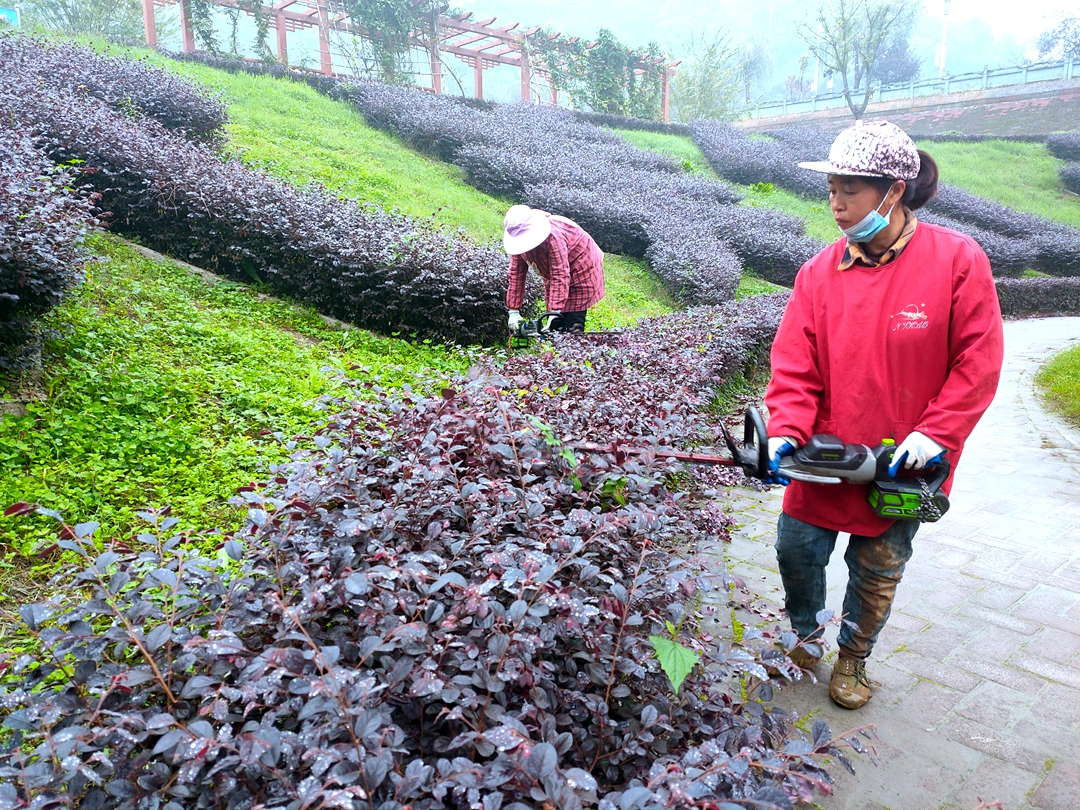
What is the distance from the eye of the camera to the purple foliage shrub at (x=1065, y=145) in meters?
24.4

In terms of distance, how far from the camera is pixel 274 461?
3.84m

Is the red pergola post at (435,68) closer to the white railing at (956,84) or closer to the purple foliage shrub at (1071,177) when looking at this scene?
the purple foliage shrub at (1071,177)

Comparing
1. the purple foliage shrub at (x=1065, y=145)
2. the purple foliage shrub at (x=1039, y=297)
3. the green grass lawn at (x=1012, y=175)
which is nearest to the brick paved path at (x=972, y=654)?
the purple foliage shrub at (x=1039, y=297)

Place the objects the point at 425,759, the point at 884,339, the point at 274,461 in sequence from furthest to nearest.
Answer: the point at 274,461
the point at 884,339
the point at 425,759

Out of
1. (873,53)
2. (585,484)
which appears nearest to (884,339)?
(585,484)

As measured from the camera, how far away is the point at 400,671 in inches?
58.2

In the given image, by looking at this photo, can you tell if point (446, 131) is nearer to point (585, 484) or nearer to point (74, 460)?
point (74, 460)

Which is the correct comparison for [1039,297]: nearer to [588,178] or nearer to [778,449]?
[588,178]

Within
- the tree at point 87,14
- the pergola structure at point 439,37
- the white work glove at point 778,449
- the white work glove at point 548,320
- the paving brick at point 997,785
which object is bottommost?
the paving brick at point 997,785

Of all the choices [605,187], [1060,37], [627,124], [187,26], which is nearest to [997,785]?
[605,187]

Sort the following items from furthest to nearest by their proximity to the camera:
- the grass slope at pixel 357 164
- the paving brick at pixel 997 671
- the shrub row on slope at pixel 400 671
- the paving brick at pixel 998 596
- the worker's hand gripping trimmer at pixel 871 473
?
the grass slope at pixel 357 164, the paving brick at pixel 998 596, the paving brick at pixel 997 671, the worker's hand gripping trimmer at pixel 871 473, the shrub row on slope at pixel 400 671

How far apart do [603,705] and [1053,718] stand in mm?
1861

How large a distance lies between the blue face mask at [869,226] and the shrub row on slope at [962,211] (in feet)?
49.5

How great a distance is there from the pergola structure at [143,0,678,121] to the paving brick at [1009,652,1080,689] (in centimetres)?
1995
